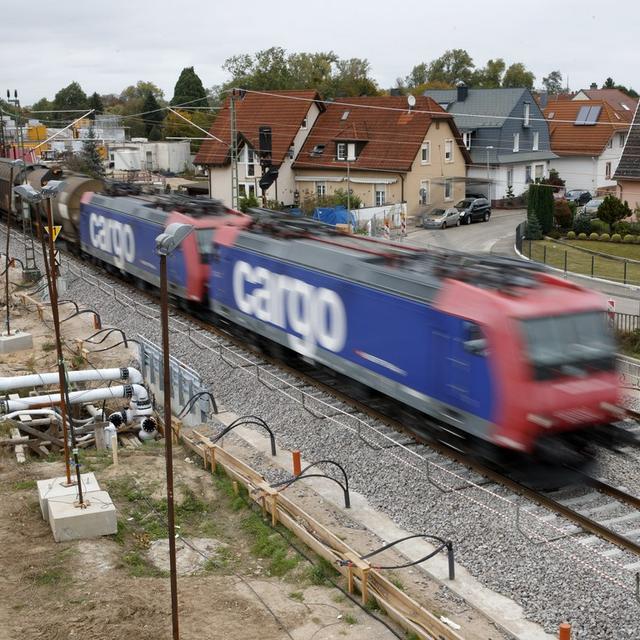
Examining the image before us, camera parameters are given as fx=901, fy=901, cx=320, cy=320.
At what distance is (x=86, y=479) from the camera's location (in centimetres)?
1429

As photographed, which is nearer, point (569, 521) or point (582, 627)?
point (582, 627)

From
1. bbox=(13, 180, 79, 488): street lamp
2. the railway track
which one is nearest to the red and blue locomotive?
the railway track

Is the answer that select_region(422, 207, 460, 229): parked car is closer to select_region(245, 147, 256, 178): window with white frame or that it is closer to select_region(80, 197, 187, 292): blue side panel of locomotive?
select_region(245, 147, 256, 178): window with white frame

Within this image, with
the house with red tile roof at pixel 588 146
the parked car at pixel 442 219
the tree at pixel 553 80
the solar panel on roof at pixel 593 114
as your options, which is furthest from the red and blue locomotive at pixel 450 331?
the tree at pixel 553 80

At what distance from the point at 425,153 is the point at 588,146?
17.9 metres

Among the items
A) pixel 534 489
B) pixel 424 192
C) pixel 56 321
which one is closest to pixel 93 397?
pixel 56 321

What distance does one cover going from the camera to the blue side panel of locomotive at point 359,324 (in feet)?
45.9

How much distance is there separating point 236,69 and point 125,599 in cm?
9416

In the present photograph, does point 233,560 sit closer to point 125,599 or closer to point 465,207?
point 125,599

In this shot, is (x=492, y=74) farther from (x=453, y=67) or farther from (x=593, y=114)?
(x=593, y=114)

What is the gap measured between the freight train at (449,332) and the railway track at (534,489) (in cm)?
40

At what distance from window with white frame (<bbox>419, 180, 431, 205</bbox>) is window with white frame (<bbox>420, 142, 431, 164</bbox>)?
48.4 inches

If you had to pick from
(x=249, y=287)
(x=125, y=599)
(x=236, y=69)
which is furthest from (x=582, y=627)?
(x=236, y=69)

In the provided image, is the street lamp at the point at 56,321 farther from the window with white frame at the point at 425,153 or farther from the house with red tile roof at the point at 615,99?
the house with red tile roof at the point at 615,99
